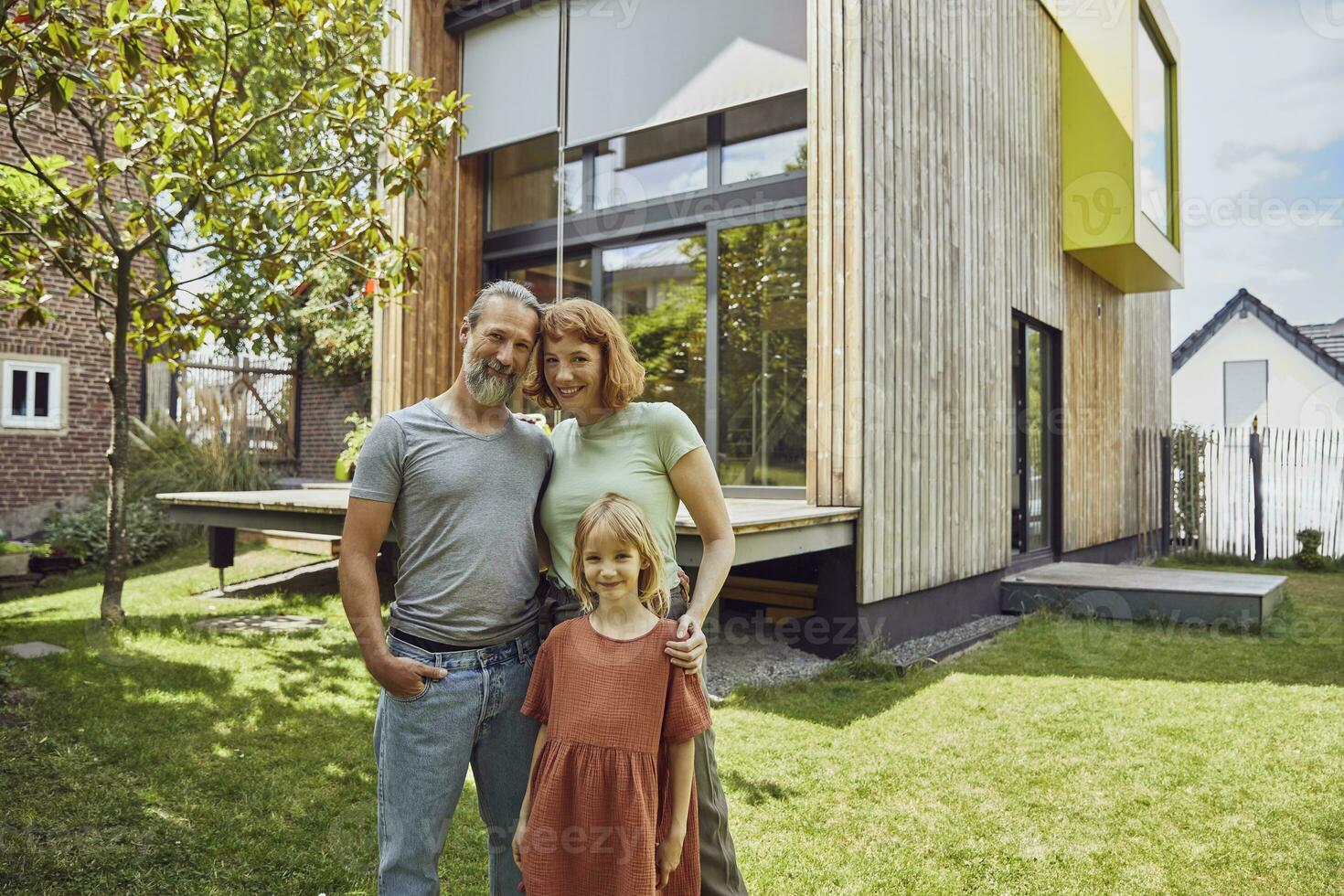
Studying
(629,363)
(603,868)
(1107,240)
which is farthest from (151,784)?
(1107,240)

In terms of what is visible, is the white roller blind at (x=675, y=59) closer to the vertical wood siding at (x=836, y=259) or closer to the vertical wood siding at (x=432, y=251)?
the vertical wood siding at (x=836, y=259)

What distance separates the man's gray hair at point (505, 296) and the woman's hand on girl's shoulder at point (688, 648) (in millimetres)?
706

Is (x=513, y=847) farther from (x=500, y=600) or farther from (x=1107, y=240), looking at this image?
(x=1107, y=240)

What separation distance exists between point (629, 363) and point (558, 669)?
659mm

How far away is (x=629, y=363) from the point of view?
194cm

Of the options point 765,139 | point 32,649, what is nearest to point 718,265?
point 765,139

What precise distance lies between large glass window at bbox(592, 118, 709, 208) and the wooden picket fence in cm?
824

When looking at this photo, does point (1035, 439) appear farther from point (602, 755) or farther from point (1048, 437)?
point (602, 755)

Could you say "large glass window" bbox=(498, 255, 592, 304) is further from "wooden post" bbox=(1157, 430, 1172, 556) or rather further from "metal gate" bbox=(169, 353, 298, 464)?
"wooden post" bbox=(1157, 430, 1172, 556)

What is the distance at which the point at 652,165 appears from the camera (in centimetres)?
693

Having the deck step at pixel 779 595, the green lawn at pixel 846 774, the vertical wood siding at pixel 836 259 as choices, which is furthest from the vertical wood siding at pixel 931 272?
the green lawn at pixel 846 774

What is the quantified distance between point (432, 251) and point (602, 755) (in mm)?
6705

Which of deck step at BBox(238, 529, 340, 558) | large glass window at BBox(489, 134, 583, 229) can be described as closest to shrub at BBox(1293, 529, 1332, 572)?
large glass window at BBox(489, 134, 583, 229)

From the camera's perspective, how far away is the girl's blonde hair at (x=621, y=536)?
175cm
